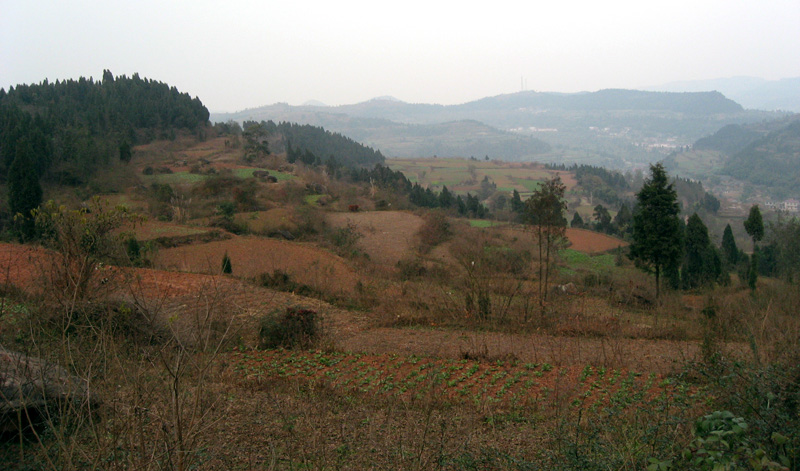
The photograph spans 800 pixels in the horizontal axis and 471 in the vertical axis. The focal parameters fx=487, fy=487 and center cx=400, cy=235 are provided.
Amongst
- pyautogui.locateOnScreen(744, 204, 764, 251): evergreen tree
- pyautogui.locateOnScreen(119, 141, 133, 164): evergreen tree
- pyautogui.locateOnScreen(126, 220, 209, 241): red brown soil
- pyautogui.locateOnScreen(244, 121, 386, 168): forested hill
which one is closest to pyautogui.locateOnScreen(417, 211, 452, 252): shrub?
pyautogui.locateOnScreen(126, 220, 209, 241): red brown soil

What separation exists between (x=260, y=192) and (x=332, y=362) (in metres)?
27.6

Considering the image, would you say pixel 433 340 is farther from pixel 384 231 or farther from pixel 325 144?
pixel 325 144

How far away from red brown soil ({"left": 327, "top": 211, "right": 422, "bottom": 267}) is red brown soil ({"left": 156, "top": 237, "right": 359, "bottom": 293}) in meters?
3.01

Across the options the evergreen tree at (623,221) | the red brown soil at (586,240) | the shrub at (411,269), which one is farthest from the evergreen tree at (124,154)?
the evergreen tree at (623,221)

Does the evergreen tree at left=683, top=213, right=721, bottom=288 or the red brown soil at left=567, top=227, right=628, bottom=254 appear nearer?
the evergreen tree at left=683, top=213, right=721, bottom=288

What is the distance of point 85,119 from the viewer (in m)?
49.4

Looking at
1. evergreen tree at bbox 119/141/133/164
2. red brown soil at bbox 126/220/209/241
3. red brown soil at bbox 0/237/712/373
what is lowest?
red brown soil at bbox 0/237/712/373

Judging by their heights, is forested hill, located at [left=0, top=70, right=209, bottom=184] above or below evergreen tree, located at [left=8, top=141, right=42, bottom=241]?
above

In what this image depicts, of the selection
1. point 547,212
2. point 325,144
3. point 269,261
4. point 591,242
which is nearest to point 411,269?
point 269,261

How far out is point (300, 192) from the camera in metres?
35.3

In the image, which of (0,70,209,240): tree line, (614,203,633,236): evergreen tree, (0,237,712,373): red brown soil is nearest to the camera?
(0,237,712,373): red brown soil

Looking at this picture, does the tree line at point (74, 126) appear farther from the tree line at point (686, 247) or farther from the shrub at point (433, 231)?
the tree line at point (686, 247)

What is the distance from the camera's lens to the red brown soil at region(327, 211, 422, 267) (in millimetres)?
23953

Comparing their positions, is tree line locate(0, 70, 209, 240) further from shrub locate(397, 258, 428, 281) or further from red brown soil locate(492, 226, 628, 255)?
red brown soil locate(492, 226, 628, 255)
